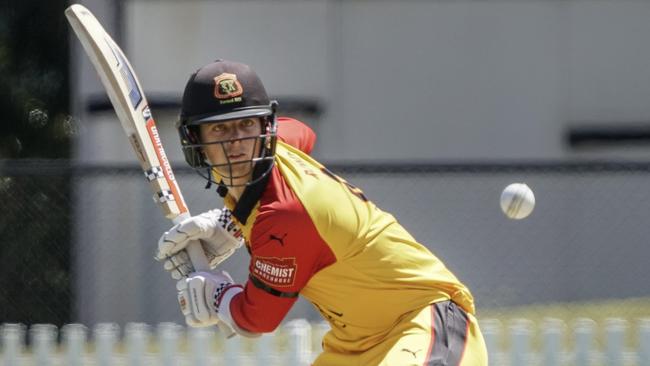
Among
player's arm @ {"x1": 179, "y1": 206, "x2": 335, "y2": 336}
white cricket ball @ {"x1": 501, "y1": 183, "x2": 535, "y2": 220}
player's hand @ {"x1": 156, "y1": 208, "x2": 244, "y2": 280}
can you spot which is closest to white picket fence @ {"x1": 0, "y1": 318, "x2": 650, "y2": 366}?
white cricket ball @ {"x1": 501, "y1": 183, "x2": 535, "y2": 220}

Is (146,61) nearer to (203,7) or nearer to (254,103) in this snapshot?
(203,7)

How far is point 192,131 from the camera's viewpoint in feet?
13.9

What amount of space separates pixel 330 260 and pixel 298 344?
12.5ft

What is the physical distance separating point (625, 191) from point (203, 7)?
396cm

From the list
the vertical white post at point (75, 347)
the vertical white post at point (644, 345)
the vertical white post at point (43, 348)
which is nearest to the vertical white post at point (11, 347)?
the vertical white post at point (43, 348)

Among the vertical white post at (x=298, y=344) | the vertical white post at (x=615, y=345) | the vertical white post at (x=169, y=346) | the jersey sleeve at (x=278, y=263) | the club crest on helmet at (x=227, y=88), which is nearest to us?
the jersey sleeve at (x=278, y=263)

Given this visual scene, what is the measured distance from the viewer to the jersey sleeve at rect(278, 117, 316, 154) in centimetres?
466

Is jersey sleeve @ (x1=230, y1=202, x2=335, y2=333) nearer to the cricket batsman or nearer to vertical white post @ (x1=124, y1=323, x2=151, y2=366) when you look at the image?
the cricket batsman

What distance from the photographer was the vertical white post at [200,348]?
7.99 m

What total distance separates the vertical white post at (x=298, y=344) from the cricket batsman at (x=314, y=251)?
3504 mm

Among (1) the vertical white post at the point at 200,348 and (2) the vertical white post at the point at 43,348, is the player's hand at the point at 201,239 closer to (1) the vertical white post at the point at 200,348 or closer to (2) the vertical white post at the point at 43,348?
(1) the vertical white post at the point at 200,348

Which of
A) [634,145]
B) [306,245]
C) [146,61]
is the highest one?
[306,245]

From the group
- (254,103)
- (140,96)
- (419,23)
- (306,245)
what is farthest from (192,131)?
(419,23)

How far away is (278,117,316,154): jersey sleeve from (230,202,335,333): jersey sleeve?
661 mm
